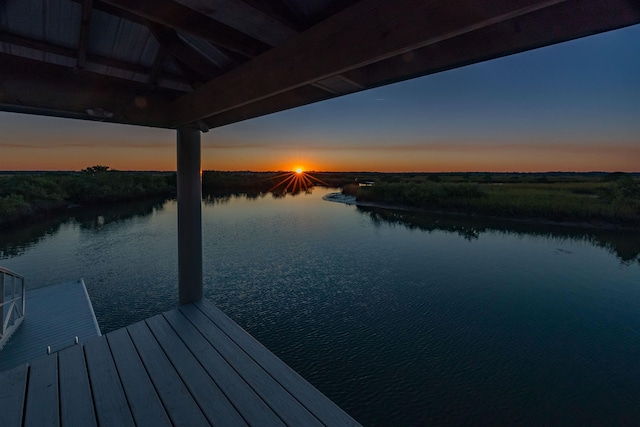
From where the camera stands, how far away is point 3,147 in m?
14.2

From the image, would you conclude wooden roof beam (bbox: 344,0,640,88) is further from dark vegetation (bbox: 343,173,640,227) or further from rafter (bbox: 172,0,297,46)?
dark vegetation (bbox: 343,173,640,227)

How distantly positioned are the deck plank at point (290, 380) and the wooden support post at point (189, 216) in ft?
1.34

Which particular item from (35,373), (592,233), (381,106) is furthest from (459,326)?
(592,233)

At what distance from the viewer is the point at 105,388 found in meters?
1.68

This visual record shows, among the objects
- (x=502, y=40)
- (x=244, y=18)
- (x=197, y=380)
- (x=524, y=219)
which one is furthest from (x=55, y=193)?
(x=524, y=219)

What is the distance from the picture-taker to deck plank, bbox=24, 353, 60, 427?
1.46 m

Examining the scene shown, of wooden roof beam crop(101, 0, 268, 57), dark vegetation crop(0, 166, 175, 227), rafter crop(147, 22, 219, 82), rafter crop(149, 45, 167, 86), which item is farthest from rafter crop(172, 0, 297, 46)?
dark vegetation crop(0, 166, 175, 227)

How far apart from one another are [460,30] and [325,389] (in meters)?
3.50

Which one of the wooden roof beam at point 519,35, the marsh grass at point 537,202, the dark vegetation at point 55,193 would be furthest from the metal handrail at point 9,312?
the marsh grass at point 537,202

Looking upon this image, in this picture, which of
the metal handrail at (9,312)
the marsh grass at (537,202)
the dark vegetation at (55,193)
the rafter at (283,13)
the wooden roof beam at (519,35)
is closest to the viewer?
the wooden roof beam at (519,35)

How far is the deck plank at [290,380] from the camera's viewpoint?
1545 millimetres

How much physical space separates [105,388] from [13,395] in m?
0.49

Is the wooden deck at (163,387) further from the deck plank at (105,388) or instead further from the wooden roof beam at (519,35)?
the wooden roof beam at (519,35)

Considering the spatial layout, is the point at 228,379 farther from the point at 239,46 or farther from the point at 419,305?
the point at 419,305
